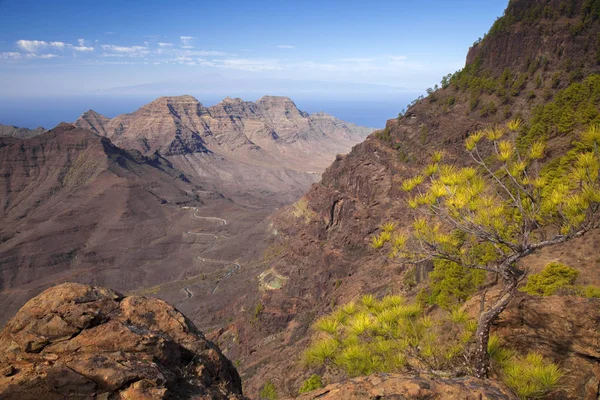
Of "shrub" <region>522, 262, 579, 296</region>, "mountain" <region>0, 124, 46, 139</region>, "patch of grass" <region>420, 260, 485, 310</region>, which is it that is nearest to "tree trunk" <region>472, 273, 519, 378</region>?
"shrub" <region>522, 262, 579, 296</region>

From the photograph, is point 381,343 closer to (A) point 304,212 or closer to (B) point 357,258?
(B) point 357,258

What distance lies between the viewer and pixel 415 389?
5258 mm

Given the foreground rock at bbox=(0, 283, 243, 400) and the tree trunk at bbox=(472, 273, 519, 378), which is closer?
the foreground rock at bbox=(0, 283, 243, 400)

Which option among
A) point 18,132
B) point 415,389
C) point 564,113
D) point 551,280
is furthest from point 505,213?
point 18,132

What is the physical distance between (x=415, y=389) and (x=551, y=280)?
14582 millimetres

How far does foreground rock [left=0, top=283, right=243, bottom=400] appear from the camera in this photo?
5.70m

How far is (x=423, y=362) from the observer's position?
693cm

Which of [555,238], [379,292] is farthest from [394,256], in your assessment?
[379,292]

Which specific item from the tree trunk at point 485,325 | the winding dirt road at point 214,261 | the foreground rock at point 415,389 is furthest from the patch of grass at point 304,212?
the foreground rock at point 415,389

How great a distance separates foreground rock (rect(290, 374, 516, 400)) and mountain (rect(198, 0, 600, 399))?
23503mm

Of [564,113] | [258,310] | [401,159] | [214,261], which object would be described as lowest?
[214,261]

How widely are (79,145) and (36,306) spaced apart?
149 metres

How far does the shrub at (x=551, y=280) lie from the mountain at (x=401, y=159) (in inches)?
530

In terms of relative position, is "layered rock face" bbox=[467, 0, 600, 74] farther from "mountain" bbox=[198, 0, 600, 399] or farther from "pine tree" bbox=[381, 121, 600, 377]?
"pine tree" bbox=[381, 121, 600, 377]
